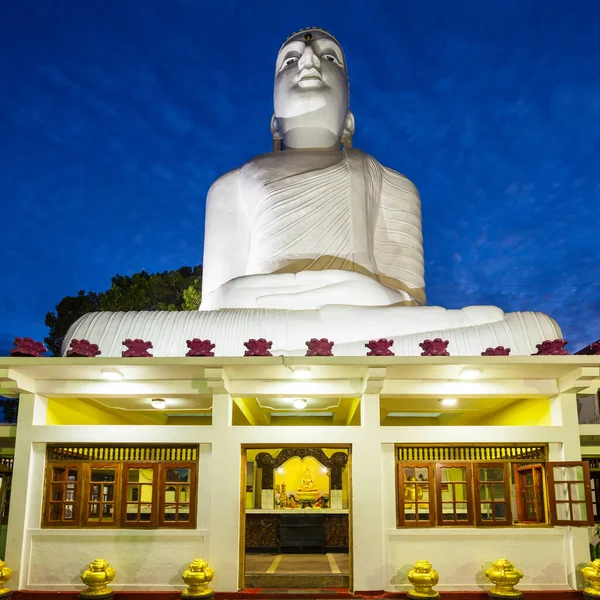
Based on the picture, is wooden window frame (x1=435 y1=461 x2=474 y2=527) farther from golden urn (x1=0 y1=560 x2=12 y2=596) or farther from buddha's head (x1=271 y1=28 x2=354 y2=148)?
buddha's head (x1=271 y1=28 x2=354 y2=148)

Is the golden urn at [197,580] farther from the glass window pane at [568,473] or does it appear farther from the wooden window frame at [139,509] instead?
the glass window pane at [568,473]

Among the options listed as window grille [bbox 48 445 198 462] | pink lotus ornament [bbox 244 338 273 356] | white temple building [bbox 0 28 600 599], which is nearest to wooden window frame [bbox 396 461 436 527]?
white temple building [bbox 0 28 600 599]

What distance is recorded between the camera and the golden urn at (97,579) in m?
5.86

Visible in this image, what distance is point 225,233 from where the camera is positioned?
1055 centimetres

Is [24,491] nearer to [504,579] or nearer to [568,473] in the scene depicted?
[504,579]

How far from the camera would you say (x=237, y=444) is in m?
6.29

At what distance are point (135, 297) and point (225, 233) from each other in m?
6.87

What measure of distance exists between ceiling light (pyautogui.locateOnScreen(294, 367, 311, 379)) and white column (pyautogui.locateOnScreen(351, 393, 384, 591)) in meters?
0.63

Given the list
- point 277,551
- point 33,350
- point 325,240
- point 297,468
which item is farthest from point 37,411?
point 297,468

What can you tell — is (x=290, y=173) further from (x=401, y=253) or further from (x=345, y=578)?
(x=345, y=578)

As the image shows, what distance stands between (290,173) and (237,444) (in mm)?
5136

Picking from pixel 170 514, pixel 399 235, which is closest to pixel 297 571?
pixel 170 514

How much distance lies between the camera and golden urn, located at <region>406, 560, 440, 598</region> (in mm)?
5848

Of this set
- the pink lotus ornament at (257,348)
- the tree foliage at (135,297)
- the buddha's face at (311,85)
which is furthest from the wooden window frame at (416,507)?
the tree foliage at (135,297)
